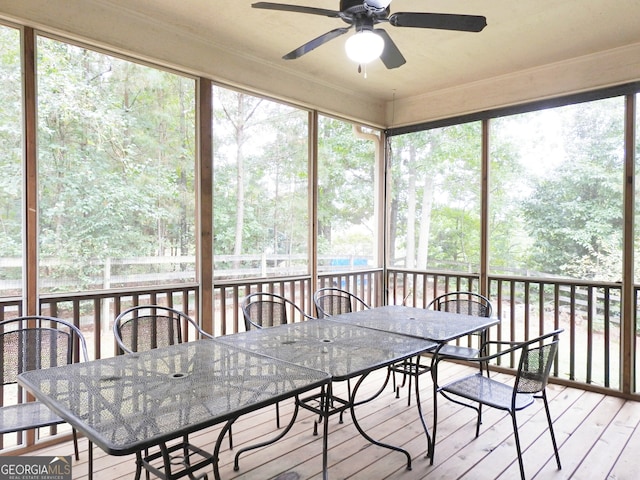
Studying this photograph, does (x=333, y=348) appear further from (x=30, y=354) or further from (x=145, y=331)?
(x=30, y=354)

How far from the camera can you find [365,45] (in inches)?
87.2

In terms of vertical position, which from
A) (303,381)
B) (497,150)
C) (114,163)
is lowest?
(303,381)

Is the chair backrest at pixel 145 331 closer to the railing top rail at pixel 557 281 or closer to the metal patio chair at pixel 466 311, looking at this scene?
the metal patio chair at pixel 466 311

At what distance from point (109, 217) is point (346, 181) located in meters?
2.71

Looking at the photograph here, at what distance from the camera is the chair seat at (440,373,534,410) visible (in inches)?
91.4

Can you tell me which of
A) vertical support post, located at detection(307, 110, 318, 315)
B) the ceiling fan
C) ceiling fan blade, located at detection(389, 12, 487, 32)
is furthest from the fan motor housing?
vertical support post, located at detection(307, 110, 318, 315)

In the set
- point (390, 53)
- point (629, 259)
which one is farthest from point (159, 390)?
point (629, 259)

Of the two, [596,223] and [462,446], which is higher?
[596,223]

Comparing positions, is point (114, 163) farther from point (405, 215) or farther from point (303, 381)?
point (405, 215)

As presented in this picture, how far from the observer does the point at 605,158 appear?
12.2ft

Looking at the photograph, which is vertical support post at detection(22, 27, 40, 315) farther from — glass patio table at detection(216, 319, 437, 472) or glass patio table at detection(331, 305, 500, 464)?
glass patio table at detection(331, 305, 500, 464)

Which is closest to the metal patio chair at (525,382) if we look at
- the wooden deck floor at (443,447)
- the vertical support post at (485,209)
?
the wooden deck floor at (443,447)

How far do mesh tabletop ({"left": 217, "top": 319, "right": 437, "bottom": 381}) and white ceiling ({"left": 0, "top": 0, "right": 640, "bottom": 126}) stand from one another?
86.2 inches

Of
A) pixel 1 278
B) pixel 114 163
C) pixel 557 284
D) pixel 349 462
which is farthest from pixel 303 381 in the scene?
pixel 557 284
